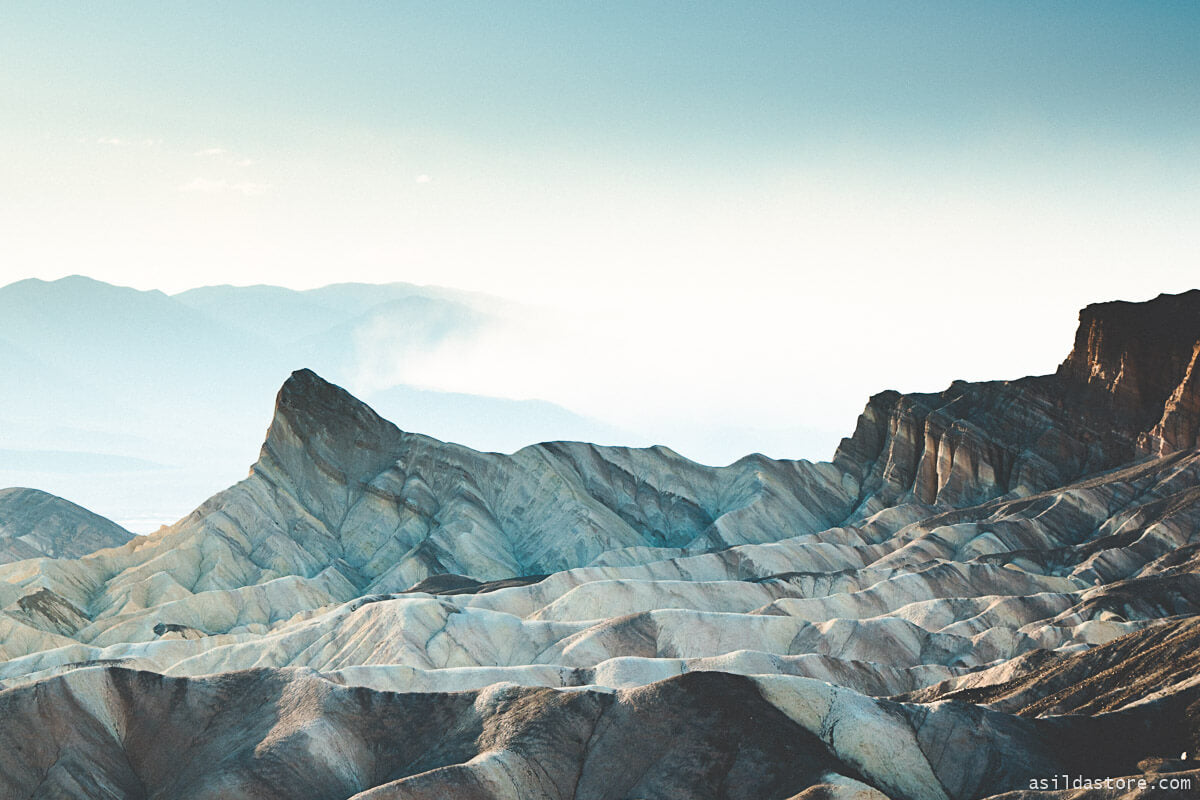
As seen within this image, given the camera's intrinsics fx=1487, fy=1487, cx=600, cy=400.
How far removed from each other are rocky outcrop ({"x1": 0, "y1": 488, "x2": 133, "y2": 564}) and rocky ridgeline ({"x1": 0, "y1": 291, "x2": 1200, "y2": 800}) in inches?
32.0

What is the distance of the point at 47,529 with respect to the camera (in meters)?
157

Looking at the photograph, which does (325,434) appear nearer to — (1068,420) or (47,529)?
(47,529)

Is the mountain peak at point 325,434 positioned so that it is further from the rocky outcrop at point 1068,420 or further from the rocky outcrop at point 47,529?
the rocky outcrop at point 1068,420

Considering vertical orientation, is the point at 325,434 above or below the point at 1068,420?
above

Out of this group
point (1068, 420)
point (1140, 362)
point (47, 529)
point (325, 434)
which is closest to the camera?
point (1140, 362)

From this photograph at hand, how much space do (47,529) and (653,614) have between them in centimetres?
9470

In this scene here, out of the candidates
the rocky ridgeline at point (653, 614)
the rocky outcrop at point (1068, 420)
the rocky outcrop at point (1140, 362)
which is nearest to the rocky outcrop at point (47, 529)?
the rocky ridgeline at point (653, 614)

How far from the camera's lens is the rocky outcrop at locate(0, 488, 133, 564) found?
152 meters

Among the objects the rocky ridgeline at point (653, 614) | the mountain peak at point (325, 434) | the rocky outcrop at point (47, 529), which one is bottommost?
the rocky ridgeline at point (653, 614)

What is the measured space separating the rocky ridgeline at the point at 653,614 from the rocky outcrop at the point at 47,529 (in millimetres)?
814

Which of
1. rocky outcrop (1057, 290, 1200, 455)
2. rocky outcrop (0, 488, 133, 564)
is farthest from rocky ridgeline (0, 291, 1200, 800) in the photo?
rocky outcrop (0, 488, 133, 564)

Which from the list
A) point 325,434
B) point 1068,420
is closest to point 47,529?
point 325,434

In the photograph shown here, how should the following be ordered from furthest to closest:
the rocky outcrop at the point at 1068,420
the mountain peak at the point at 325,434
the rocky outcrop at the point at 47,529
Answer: the rocky outcrop at the point at 47,529
the mountain peak at the point at 325,434
the rocky outcrop at the point at 1068,420

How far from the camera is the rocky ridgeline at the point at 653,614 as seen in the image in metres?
52.5
